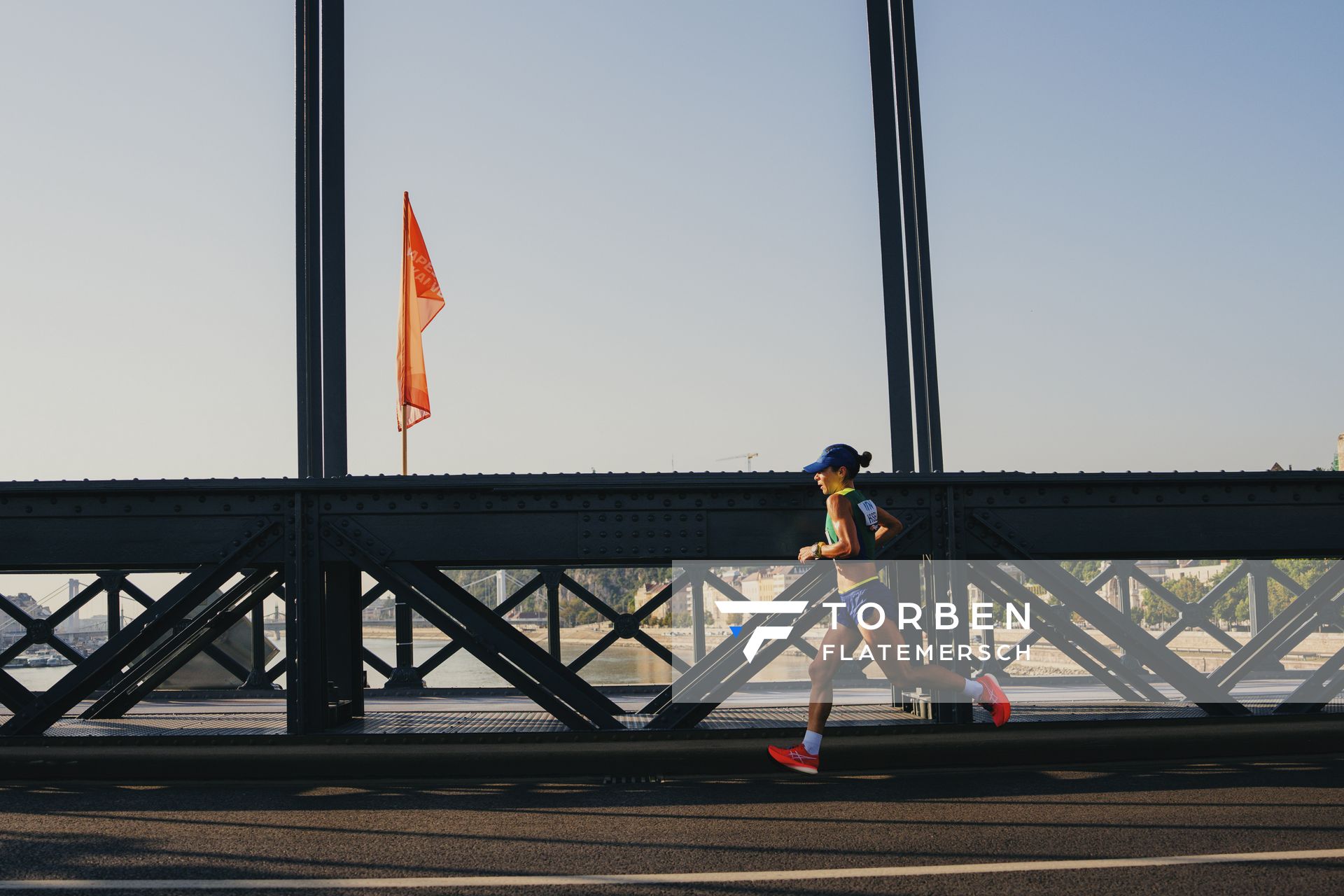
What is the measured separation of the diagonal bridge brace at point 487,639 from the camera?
24.8 ft

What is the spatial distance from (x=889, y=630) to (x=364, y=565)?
11.3 feet

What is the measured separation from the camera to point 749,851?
5234 mm

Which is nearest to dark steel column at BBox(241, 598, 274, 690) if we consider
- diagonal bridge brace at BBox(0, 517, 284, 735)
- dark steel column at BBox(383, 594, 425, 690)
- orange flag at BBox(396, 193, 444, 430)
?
dark steel column at BBox(383, 594, 425, 690)

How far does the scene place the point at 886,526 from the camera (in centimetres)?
741

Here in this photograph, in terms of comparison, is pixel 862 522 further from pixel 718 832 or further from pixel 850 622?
pixel 718 832

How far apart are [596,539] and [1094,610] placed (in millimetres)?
3415

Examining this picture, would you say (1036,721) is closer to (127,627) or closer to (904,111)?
(904,111)

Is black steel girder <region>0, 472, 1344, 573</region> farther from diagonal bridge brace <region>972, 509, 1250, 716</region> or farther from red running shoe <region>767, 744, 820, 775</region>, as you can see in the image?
red running shoe <region>767, 744, 820, 775</region>

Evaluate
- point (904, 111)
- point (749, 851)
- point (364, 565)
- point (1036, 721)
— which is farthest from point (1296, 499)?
point (364, 565)

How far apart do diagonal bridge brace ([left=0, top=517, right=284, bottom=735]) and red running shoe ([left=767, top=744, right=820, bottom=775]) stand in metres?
3.63

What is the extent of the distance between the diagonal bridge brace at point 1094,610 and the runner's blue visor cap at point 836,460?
140 centimetres

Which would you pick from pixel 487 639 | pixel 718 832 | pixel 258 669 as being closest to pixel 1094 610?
pixel 718 832

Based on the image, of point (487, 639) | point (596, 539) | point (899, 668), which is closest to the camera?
point (899, 668)

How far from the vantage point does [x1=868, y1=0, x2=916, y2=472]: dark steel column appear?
8.66 m
